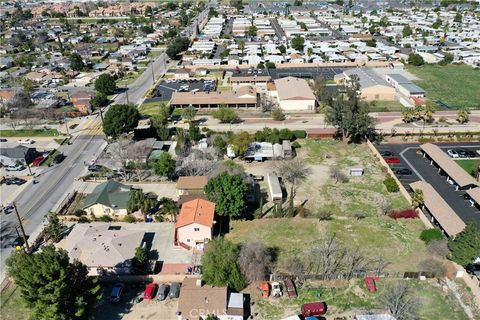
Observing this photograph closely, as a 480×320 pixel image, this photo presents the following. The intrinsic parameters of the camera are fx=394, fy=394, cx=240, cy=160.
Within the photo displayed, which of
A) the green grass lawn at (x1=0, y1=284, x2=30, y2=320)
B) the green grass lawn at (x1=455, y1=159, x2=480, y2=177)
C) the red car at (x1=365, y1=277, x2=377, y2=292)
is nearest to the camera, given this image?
the green grass lawn at (x1=0, y1=284, x2=30, y2=320)

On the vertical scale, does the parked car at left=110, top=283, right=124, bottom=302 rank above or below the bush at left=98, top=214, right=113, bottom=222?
above

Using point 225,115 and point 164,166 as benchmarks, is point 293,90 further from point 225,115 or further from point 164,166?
point 164,166

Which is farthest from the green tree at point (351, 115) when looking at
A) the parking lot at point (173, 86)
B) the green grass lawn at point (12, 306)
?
the green grass lawn at point (12, 306)

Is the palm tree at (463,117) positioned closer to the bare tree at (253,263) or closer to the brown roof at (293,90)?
the brown roof at (293,90)

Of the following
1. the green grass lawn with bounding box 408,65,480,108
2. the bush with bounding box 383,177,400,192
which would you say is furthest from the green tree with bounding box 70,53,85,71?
the bush with bounding box 383,177,400,192

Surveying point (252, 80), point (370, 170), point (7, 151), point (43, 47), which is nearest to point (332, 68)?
point (252, 80)

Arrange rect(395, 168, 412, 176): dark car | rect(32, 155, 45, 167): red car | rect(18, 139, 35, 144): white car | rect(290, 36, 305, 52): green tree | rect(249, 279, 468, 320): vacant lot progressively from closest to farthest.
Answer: rect(249, 279, 468, 320): vacant lot < rect(395, 168, 412, 176): dark car < rect(32, 155, 45, 167): red car < rect(18, 139, 35, 144): white car < rect(290, 36, 305, 52): green tree

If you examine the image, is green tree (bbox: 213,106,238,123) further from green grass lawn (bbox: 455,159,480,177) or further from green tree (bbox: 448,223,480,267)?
green tree (bbox: 448,223,480,267)
